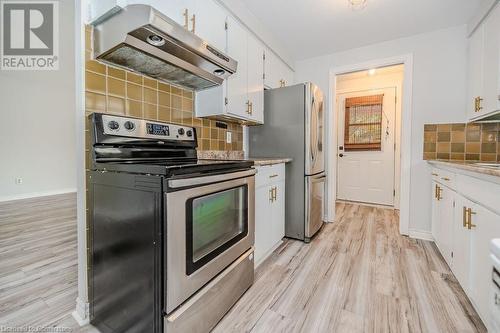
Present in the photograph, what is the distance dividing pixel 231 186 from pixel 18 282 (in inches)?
69.0

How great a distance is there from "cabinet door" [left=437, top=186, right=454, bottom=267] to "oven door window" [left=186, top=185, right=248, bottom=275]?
1.63 metres

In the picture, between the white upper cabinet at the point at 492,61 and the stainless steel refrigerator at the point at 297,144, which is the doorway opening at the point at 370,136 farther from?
the white upper cabinet at the point at 492,61

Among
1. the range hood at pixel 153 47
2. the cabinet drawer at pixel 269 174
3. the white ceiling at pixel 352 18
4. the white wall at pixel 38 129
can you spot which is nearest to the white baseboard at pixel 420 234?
the cabinet drawer at pixel 269 174

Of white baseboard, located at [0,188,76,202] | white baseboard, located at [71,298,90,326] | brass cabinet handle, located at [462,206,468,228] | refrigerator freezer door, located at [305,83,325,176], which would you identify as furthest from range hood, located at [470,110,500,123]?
white baseboard, located at [0,188,76,202]

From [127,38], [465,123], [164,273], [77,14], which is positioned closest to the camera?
[164,273]

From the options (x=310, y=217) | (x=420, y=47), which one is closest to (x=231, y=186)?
(x=310, y=217)

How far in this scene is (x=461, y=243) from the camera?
5.08ft

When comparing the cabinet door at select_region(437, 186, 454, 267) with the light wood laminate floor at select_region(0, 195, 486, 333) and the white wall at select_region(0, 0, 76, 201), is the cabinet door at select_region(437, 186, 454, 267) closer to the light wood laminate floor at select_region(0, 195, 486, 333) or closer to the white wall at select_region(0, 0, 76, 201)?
the light wood laminate floor at select_region(0, 195, 486, 333)

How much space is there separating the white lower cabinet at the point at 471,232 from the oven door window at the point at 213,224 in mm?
1173

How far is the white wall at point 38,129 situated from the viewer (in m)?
4.05

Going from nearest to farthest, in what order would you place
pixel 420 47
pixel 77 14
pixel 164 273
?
pixel 164 273, pixel 77 14, pixel 420 47

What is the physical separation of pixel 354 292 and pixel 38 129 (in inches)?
232

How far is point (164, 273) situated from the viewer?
94 centimetres

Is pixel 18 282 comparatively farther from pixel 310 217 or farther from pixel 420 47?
pixel 420 47
